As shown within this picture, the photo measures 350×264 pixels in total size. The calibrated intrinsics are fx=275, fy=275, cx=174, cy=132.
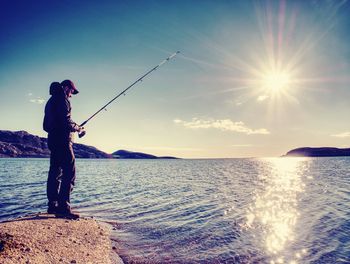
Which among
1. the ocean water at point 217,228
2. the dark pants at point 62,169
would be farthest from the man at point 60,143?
the ocean water at point 217,228

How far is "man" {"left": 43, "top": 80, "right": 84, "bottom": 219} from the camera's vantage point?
8.88 metres

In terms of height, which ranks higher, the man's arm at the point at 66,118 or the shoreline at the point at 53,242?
the man's arm at the point at 66,118

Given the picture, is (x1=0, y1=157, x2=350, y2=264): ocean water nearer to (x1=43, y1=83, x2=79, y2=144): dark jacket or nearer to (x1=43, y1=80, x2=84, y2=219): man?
(x1=43, y1=80, x2=84, y2=219): man

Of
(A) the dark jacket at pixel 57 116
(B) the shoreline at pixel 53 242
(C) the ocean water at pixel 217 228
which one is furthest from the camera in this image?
(A) the dark jacket at pixel 57 116

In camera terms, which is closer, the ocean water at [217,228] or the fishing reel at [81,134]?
the ocean water at [217,228]

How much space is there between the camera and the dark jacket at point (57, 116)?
29.0 feet

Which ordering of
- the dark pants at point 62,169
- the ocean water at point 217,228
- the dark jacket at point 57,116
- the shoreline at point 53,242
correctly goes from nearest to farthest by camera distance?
the shoreline at point 53,242 < the ocean water at point 217,228 < the dark jacket at point 57,116 < the dark pants at point 62,169

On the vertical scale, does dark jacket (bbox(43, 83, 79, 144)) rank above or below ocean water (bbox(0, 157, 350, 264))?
above

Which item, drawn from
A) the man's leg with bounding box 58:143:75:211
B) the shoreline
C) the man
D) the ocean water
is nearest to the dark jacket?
the man

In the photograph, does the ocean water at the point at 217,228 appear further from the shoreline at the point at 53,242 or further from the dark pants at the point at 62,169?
the dark pants at the point at 62,169

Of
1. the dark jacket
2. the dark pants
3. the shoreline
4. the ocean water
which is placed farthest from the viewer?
the dark pants

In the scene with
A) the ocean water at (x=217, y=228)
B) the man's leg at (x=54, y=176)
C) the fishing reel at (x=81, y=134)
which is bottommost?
the ocean water at (x=217, y=228)

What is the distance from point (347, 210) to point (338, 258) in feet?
26.2

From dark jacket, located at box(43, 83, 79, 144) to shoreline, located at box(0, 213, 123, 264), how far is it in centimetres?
267
